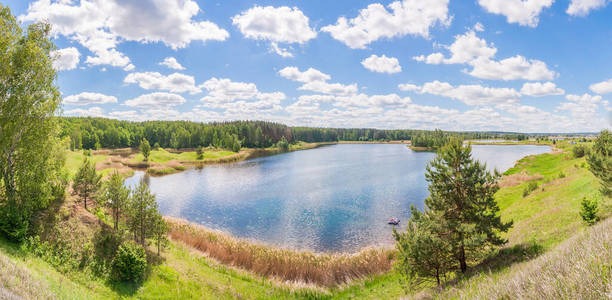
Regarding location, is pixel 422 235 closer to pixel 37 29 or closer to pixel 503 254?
pixel 503 254

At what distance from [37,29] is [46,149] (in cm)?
787

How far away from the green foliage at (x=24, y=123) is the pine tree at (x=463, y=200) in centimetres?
2320

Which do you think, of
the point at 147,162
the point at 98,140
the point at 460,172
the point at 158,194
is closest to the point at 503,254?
the point at 460,172

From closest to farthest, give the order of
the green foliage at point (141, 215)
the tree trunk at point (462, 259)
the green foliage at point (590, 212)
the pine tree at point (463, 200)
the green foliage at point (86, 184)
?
the pine tree at point (463, 200) → the tree trunk at point (462, 259) → the green foliage at point (590, 212) → the green foliage at point (141, 215) → the green foliage at point (86, 184)

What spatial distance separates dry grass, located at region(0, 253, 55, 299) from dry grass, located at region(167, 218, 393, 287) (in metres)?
13.3

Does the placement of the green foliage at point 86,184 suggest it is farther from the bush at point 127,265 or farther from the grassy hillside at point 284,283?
the bush at point 127,265

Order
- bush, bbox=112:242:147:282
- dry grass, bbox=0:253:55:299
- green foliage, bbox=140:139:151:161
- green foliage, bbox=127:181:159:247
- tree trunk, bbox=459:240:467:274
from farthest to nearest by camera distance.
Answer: green foliage, bbox=140:139:151:161, green foliage, bbox=127:181:159:247, bush, bbox=112:242:147:282, tree trunk, bbox=459:240:467:274, dry grass, bbox=0:253:55:299

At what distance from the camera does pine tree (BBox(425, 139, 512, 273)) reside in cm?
1334

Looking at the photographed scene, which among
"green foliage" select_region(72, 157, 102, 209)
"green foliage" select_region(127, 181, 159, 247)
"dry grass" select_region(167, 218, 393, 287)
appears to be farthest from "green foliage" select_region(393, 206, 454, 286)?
"green foliage" select_region(72, 157, 102, 209)

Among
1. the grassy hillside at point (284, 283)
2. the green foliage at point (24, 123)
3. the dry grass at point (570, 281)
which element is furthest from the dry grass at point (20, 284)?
the dry grass at point (570, 281)

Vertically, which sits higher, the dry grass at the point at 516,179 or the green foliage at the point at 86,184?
the green foliage at the point at 86,184

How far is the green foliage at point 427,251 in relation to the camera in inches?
502

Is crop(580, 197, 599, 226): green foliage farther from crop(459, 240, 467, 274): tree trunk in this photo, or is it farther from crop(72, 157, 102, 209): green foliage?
crop(72, 157, 102, 209): green foliage

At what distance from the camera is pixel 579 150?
61844mm
